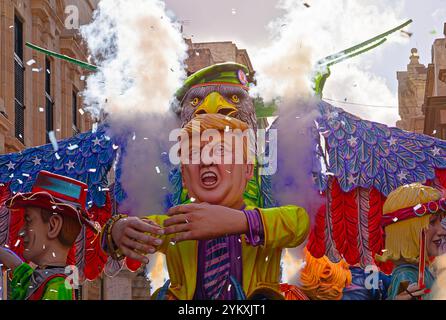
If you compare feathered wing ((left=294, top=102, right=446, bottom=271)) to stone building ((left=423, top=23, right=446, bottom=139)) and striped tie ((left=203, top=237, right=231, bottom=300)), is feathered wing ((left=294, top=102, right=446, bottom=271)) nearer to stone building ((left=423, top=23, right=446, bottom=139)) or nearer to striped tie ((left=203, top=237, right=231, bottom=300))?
striped tie ((left=203, top=237, right=231, bottom=300))

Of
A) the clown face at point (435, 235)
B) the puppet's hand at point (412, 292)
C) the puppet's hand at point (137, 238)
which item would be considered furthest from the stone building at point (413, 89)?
the puppet's hand at point (137, 238)

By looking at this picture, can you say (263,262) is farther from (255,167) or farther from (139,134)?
(139,134)

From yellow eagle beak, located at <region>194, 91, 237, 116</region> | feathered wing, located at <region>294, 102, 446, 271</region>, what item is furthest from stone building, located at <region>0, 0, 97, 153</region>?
feathered wing, located at <region>294, 102, 446, 271</region>

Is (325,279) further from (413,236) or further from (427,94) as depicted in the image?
(427,94)

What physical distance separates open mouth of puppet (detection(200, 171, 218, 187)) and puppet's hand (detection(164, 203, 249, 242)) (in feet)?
0.97

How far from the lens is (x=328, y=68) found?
1235cm

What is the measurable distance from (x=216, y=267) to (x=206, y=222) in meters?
0.53

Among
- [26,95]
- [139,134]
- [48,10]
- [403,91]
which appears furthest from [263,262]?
[403,91]

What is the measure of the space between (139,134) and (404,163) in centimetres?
282

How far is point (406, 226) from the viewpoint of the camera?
12.0 metres

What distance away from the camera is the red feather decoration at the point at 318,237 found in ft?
39.6

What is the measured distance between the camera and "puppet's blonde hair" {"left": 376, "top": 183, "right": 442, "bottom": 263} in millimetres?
11961
